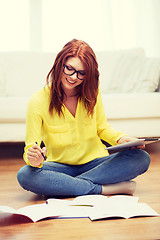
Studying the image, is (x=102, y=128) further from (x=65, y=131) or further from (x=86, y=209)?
(x=86, y=209)

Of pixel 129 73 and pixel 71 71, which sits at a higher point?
pixel 71 71

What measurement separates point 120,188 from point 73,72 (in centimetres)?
53

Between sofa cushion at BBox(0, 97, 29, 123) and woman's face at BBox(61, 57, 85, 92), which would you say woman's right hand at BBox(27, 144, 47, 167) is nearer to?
woman's face at BBox(61, 57, 85, 92)

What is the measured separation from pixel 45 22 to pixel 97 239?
10.6 ft

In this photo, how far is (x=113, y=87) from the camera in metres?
3.12

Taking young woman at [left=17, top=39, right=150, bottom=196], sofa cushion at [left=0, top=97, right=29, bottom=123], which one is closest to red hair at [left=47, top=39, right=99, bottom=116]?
young woman at [left=17, top=39, right=150, bottom=196]

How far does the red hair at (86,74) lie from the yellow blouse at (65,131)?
0.03 m

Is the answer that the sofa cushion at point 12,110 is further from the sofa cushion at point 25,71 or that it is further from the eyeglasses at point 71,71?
the eyeglasses at point 71,71

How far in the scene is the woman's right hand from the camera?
1.37m

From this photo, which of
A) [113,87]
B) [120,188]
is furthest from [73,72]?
[113,87]

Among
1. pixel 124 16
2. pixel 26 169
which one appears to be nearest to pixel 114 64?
pixel 124 16

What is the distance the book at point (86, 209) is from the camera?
1250mm

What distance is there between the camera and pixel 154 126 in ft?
8.60

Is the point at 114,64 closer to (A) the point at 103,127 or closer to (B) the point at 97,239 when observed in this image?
(A) the point at 103,127
